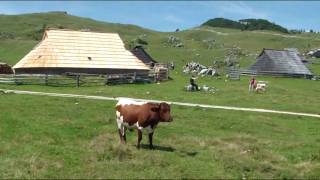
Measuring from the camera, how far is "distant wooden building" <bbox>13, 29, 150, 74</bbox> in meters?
58.5

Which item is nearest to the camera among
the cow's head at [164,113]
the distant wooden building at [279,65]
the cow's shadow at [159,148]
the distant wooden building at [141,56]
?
the cow's head at [164,113]

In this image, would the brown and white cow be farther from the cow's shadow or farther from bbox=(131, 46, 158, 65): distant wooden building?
bbox=(131, 46, 158, 65): distant wooden building

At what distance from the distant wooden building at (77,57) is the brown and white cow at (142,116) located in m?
34.9

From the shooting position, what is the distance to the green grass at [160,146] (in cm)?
2042

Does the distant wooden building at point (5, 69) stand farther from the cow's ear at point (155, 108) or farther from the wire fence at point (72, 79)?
the cow's ear at point (155, 108)

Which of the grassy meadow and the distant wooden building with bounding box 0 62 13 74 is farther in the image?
the distant wooden building with bounding box 0 62 13 74

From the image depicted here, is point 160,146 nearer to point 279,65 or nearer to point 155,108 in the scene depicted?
point 155,108

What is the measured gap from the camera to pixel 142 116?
23453 mm

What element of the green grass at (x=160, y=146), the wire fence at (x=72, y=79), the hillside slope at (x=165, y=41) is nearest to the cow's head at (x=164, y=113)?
the green grass at (x=160, y=146)

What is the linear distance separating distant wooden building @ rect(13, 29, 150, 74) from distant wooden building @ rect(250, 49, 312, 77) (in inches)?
943

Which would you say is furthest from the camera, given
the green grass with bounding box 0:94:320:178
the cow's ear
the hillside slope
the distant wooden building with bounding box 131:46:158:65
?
the hillside slope

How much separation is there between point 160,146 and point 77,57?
3681cm

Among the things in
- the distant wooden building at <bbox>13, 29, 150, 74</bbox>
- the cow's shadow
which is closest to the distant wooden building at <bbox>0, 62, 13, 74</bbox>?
the distant wooden building at <bbox>13, 29, 150, 74</bbox>

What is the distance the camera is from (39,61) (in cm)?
5853
